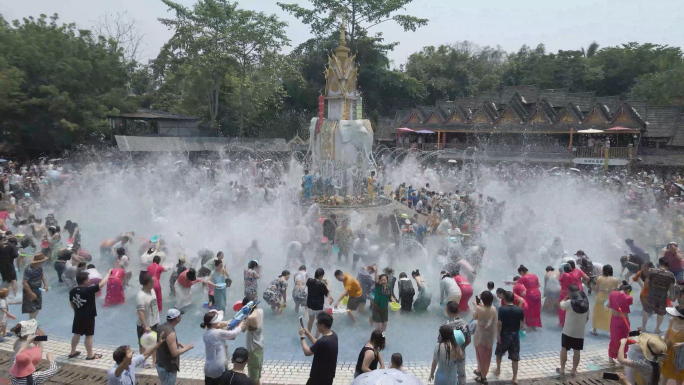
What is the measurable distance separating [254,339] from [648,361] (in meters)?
4.48

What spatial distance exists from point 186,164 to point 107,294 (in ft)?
73.6

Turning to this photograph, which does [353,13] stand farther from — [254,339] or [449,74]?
[254,339]

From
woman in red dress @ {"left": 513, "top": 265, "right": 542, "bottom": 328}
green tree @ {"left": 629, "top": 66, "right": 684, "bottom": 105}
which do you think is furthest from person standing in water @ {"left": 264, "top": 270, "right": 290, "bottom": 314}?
green tree @ {"left": 629, "top": 66, "right": 684, "bottom": 105}

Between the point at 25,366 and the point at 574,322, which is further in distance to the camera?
the point at 574,322

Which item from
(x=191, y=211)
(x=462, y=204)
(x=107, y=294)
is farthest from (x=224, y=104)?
(x=107, y=294)

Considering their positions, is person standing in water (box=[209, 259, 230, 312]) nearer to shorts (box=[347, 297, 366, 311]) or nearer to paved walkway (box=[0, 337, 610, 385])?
paved walkway (box=[0, 337, 610, 385])

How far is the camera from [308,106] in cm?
4909

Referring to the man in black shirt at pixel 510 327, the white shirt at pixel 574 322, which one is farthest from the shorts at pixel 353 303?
the white shirt at pixel 574 322

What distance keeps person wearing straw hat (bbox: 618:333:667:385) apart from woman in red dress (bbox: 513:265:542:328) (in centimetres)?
318

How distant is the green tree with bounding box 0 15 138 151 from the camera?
1147 inches

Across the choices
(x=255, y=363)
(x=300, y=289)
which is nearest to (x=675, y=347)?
(x=255, y=363)

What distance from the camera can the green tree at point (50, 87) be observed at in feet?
95.6

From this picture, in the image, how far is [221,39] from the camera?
39.2 metres

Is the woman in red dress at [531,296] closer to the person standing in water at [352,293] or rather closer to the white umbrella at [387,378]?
the person standing in water at [352,293]
